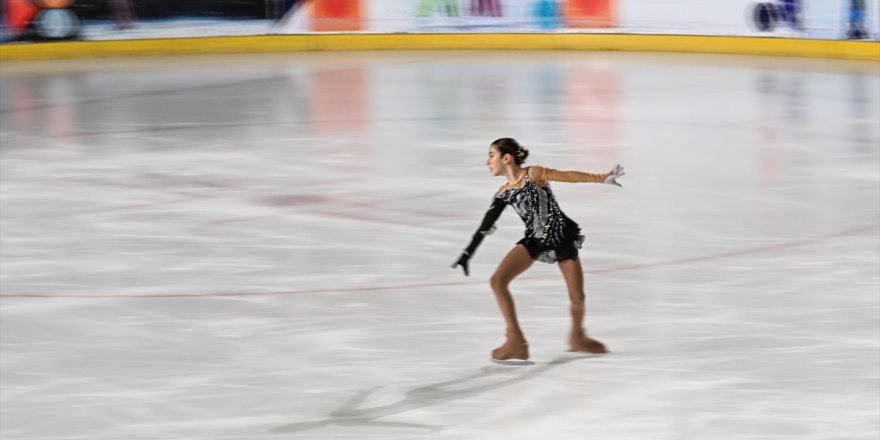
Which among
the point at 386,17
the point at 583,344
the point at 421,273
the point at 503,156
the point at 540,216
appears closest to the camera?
the point at 503,156

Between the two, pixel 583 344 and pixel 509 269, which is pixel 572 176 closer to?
pixel 509 269

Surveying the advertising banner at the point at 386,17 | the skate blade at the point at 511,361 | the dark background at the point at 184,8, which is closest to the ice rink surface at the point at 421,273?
the skate blade at the point at 511,361

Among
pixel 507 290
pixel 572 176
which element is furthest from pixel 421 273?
pixel 572 176

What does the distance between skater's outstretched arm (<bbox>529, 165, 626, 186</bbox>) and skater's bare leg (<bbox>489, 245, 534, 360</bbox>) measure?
35 cm

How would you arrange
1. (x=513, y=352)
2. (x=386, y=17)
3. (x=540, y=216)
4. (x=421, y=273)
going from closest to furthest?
(x=540, y=216), (x=513, y=352), (x=421, y=273), (x=386, y=17)

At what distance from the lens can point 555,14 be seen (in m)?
24.1

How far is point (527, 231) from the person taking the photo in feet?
20.0

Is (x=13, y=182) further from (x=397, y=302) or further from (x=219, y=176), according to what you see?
(x=397, y=302)

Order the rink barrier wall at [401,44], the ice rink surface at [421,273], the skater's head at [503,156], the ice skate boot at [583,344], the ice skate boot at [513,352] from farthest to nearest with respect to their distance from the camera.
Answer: the rink barrier wall at [401,44] < the ice skate boot at [583,344] < the ice skate boot at [513,352] < the skater's head at [503,156] < the ice rink surface at [421,273]

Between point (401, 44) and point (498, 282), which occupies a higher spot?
point (401, 44)

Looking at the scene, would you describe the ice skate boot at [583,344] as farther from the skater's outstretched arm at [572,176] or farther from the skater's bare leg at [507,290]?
the skater's outstretched arm at [572,176]

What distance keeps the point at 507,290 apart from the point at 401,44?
1881 centimetres

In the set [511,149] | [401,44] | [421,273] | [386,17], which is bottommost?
[421,273]

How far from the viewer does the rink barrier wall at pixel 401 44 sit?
22.4m
